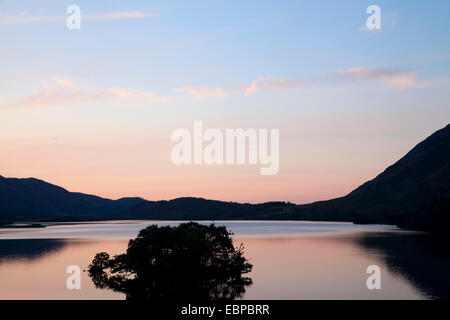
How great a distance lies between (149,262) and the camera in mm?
78125

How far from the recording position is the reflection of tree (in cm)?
7381

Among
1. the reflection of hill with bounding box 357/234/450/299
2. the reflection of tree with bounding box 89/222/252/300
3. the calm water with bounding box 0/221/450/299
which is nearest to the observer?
the reflection of tree with bounding box 89/222/252/300

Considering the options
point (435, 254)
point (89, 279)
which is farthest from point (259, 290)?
point (435, 254)

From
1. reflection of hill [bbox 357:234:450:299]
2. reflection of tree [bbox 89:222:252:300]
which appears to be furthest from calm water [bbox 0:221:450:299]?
reflection of tree [bbox 89:222:252:300]

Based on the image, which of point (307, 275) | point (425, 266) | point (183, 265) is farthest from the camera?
point (425, 266)

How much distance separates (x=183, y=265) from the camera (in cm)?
7625

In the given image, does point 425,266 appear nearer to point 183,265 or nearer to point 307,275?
point 307,275

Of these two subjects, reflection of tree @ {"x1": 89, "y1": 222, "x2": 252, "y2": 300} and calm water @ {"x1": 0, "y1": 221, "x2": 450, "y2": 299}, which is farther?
calm water @ {"x1": 0, "y1": 221, "x2": 450, "y2": 299}

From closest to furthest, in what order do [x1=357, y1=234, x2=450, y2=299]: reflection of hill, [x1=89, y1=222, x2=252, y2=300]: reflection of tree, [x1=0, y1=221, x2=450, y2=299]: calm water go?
[x1=89, y1=222, x2=252, y2=300]: reflection of tree < [x1=0, y1=221, x2=450, y2=299]: calm water < [x1=357, y1=234, x2=450, y2=299]: reflection of hill

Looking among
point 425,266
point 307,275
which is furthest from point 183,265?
point 425,266

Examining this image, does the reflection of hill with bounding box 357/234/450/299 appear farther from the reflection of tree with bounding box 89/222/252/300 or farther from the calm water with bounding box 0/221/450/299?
the reflection of tree with bounding box 89/222/252/300

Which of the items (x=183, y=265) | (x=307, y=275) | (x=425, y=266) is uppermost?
(x=183, y=265)

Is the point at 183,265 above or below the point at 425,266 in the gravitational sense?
above

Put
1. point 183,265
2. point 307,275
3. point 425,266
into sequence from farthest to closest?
point 425,266 < point 307,275 < point 183,265
